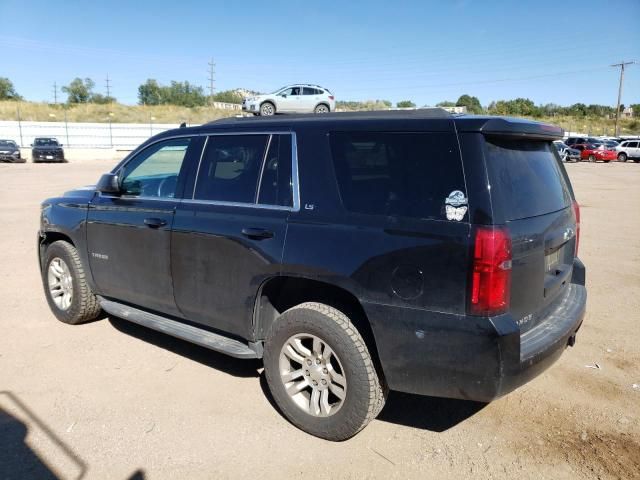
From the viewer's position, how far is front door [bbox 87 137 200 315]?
414cm

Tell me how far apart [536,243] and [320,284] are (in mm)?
1297

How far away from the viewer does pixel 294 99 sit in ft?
71.4

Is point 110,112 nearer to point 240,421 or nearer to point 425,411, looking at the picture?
point 240,421

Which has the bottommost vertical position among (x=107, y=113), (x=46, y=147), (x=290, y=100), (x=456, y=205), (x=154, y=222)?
(x=46, y=147)

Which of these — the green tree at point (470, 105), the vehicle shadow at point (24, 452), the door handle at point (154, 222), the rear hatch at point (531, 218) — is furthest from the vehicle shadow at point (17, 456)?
the green tree at point (470, 105)

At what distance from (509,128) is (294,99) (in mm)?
19681

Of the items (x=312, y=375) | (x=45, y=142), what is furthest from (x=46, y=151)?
(x=312, y=375)

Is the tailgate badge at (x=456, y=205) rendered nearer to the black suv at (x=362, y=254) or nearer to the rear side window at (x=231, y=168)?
the black suv at (x=362, y=254)

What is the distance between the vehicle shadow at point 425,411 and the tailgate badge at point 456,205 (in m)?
1.55

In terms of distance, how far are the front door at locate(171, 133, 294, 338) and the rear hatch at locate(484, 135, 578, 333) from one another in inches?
52.2

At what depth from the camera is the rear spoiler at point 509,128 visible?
2.78 meters

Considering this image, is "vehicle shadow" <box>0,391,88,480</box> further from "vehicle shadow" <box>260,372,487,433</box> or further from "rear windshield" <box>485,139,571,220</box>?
"rear windshield" <box>485,139,571,220</box>

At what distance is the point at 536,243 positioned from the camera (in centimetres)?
295

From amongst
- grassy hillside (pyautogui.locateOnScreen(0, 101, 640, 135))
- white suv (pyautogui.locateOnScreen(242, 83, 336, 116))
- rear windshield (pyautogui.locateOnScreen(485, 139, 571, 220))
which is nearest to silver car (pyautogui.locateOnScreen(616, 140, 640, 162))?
grassy hillside (pyautogui.locateOnScreen(0, 101, 640, 135))
